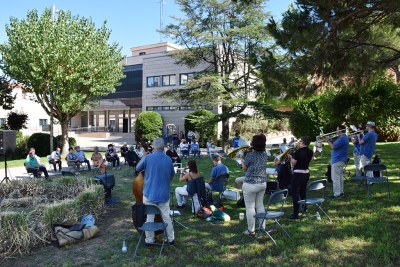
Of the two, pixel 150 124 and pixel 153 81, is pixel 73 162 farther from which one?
pixel 153 81

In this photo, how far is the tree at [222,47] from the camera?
770 inches

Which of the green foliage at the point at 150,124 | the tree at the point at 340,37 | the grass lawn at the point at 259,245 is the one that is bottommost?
the grass lawn at the point at 259,245

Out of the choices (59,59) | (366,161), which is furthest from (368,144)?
(59,59)

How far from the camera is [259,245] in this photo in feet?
17.4

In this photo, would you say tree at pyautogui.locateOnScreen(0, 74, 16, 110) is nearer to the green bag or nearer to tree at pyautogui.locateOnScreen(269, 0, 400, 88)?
tree at pyautogui.locateOnScreen(269, 0, 400, 88)

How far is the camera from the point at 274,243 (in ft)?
17.3

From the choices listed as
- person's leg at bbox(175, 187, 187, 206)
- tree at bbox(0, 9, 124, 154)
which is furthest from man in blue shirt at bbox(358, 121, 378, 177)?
tree at bbox(0, 9, 124, 154)

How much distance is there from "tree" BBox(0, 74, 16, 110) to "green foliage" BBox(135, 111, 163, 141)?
1070 centimetres

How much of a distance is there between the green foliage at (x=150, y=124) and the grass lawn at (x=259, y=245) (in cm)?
2379

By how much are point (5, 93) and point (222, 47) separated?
18002 mm

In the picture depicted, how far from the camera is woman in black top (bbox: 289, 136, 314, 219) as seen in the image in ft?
20.4

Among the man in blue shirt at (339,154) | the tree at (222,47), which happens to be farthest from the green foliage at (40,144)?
the man in blue shirt at (339,154)

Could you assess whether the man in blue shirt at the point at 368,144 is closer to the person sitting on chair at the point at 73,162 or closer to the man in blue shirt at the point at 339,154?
the man in blue shirt at the point at 339,154

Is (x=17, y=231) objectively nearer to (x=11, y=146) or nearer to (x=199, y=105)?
(x=11, y=146)
